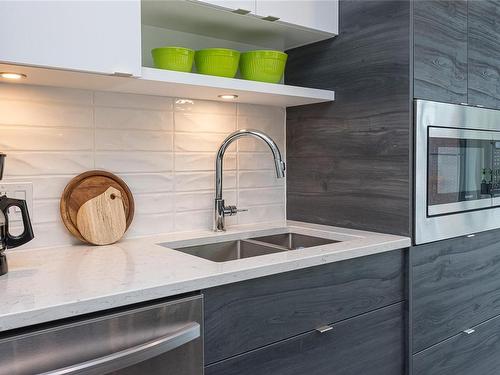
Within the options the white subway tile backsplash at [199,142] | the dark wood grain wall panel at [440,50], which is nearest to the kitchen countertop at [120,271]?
the white subway tile backsplash at [199,142]

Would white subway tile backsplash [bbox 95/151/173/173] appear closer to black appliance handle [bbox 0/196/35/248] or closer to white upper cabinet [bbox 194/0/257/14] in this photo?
black appliance handle [bbox 0/196/35/248]

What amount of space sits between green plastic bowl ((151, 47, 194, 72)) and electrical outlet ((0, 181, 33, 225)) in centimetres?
56

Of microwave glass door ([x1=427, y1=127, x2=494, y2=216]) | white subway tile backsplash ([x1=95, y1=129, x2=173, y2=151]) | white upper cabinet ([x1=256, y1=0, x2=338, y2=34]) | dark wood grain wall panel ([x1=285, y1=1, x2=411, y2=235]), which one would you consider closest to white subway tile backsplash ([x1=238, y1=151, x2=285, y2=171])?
dark wood grain wall panel ([x1=285, y1=1, x2=411, y2=235])

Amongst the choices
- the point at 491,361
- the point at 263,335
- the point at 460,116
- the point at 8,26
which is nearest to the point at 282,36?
the point at 460,116

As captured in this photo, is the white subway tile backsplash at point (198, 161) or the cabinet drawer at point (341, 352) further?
the white subway tile backsplash at point (198, 161)

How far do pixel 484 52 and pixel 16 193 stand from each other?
1.83 metres

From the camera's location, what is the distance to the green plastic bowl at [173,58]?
1.48 meters

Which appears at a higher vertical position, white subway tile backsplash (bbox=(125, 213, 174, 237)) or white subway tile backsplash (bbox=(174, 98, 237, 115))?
white subway tile backsplash (bbox=(174, 98, 237, 115))

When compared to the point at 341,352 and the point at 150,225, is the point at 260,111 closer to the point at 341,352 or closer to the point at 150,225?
the point at 150,225

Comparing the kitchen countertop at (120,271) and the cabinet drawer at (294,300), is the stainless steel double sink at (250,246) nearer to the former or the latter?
the kitchen countertop at (120,271)

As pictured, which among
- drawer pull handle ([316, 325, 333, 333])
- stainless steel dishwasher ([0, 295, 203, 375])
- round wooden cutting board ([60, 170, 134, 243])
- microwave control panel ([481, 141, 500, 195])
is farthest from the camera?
microwave control panel ([481, 141, 500, 195])

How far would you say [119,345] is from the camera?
0.96 m

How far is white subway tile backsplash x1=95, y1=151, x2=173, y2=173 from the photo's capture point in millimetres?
1547

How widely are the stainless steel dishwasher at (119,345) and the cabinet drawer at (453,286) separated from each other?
91 cm
